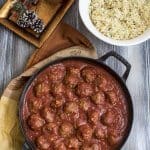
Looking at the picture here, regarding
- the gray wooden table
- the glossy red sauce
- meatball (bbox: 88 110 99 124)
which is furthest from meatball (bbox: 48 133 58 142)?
the gray wooden table

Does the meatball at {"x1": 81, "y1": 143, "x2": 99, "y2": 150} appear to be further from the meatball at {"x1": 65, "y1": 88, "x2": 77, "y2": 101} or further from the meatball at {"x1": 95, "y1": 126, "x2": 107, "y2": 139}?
the meatball at {"x1": 65, "y1": 88, "x2": 77, "y2": 101}

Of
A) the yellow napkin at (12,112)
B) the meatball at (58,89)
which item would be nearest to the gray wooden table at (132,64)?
the yellow napkin at (12,112)

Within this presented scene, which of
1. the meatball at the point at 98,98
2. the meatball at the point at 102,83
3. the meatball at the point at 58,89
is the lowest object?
the meatball at the point at 58,89

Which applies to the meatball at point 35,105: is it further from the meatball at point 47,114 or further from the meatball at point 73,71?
the meatball at point 73,71

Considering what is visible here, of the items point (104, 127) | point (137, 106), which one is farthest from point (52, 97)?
point (137, 106)

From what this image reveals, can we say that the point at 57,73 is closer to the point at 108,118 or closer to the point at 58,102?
the point at 58,102

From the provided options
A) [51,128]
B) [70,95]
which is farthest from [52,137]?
[70,95]
